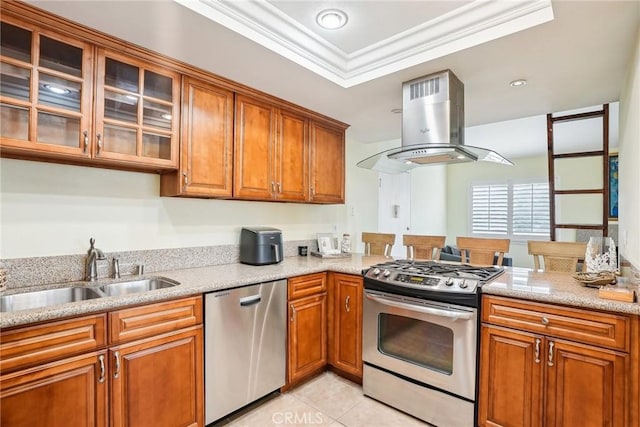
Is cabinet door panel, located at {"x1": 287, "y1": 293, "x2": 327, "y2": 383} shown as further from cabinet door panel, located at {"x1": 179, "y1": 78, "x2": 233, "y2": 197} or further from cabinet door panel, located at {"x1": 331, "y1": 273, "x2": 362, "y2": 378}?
cabinet door panel, located at {"x1": 179, "y1": 78, "x2": 233, "y2": 197}

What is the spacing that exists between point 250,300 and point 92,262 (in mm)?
960

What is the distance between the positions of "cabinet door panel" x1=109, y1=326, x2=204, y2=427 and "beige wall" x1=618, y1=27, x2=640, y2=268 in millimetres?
2394

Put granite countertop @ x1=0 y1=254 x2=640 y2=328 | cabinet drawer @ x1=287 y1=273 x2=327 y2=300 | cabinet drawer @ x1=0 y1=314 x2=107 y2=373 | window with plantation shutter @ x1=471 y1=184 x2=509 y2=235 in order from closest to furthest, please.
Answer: cabinet drawer @ x1=0 y1=314 x2=107 y2=373, granite countertop @ x1=0 y1=254 x2=640 y2=328, cabinet drawer @ x1=287 y1=273 x2=327 y2=300, window with plantation shutter @ x1=471 y1=184 x2=509 y2=235

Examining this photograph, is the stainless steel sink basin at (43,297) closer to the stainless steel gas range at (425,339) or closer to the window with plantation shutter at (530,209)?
the stainless steel gas range at (425,339)

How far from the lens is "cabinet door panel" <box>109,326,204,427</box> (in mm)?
1552

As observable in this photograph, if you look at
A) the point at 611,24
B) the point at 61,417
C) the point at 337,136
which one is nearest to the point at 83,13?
the point at 61,417

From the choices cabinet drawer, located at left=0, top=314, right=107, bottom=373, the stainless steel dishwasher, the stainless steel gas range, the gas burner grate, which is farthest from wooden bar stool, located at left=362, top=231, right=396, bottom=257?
cabinet drawer, located at left=0, top=314, right=107, bottom=373

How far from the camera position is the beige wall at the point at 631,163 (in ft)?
5.55

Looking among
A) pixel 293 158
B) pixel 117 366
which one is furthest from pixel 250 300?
pixel 293 158

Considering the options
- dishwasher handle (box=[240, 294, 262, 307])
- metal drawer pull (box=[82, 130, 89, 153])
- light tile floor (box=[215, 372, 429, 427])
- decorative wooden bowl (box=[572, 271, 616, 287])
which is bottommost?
light tile floor (box=[215, 372, 429, 427])

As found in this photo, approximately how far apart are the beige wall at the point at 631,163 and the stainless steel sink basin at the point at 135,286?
2.56 meters

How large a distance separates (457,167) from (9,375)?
298 inches

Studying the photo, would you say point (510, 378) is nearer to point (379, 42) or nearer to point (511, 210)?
point (379, 42)

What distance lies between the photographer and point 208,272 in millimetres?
2271
